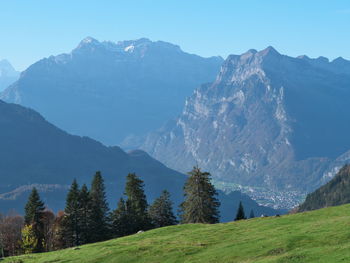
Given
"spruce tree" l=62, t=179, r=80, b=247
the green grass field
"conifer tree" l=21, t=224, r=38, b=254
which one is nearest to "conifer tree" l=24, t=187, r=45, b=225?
"conifer tree" l=21, t=224, r=38, b=254

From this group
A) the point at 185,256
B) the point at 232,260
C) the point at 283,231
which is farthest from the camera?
the point at 283,231

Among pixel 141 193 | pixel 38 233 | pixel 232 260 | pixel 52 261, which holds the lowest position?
pixel 232 260

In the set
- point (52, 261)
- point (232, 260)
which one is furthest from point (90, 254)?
point (232, 260)

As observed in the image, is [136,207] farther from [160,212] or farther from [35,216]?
[35,216]

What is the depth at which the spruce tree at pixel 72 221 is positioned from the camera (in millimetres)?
101250

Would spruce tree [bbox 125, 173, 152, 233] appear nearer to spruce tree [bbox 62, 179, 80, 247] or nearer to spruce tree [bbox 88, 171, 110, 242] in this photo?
spruce tree [bbox 88, 171, 110, 242]

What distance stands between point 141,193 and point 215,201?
16333mm

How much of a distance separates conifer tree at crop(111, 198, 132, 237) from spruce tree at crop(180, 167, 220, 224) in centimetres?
1265

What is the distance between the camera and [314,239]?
51.3 meters

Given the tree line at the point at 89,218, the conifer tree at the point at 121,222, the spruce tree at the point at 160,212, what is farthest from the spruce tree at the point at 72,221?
the spruce tree at the point at 160,212

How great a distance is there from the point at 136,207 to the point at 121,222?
4.48 meters

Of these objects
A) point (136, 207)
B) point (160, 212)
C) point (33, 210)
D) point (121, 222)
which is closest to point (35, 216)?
point (33, 210)

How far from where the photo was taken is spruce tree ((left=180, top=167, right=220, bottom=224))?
340 ft

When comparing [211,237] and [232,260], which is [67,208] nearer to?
[211,237]
